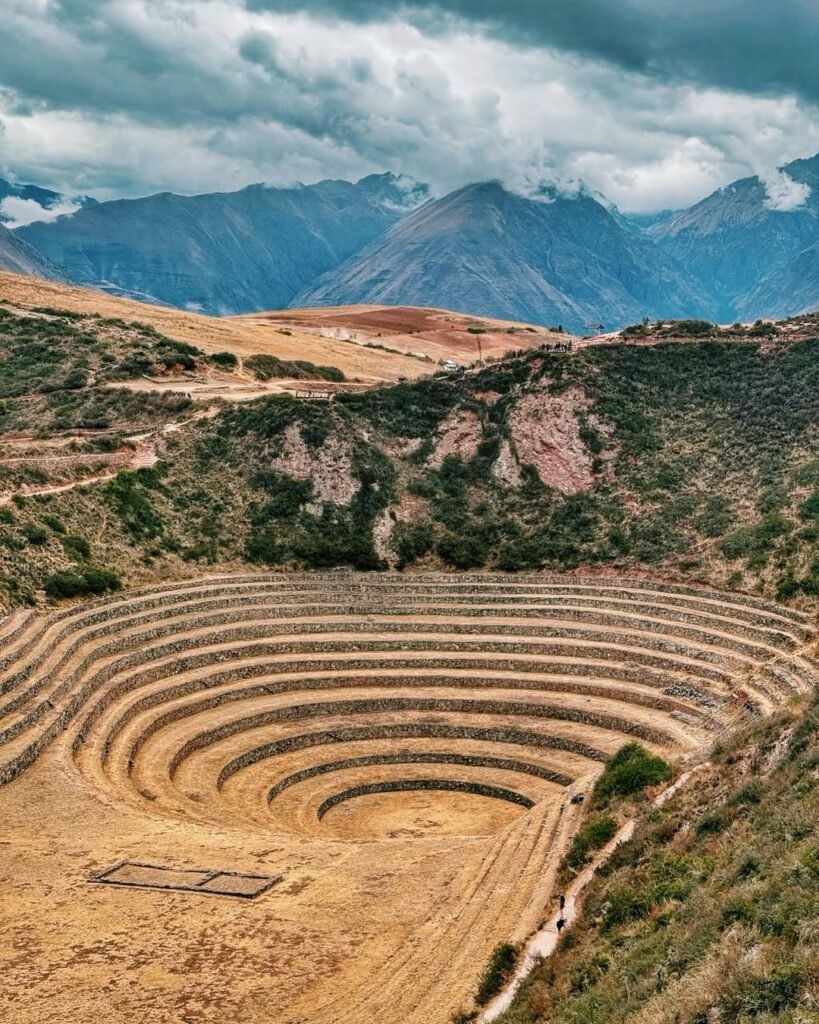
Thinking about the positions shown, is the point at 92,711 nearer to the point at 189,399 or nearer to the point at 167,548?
the point at 167,548

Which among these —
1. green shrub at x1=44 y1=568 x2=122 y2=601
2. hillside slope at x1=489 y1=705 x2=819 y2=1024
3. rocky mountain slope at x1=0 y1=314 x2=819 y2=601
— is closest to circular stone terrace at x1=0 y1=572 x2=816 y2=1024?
green shrub at x1=44 y1=568 x2=122 y2=601

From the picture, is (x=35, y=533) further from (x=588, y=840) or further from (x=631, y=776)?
(x=588, y=840)

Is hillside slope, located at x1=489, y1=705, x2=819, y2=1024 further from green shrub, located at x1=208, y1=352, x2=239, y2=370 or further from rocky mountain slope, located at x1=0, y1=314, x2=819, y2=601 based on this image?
green shrub, located at x1=208, y1=352, x2=239, y2=370

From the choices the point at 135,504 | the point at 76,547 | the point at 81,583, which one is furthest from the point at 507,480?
the point at 81,583

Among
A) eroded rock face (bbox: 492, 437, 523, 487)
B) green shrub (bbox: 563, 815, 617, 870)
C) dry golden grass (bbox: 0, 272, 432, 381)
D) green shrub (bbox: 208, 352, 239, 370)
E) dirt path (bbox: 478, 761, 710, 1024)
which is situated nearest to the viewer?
dirt path (bbox: 478, 761, 710, 1024)

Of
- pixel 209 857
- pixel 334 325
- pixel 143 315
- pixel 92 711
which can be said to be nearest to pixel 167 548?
pixel 92 711

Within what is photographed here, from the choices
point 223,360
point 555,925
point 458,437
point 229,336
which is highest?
point 229,336
